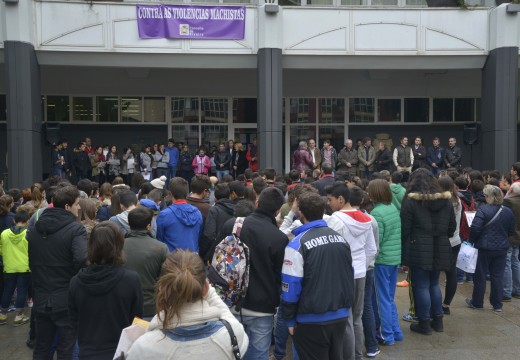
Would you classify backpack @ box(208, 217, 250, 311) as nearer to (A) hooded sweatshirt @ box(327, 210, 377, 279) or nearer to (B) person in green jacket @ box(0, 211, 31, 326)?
(A) hooded sweatshirt @ box(327, 210, 377, 279)

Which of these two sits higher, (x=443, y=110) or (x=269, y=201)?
(x=443, y=110)

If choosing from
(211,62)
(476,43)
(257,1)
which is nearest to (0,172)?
(211,62)

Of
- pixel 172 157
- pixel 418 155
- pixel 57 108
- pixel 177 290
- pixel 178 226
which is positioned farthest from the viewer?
pixel 57 108

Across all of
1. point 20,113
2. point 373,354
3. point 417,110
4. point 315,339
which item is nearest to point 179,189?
point 315,339

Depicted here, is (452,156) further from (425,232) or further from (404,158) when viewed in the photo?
(425,232)

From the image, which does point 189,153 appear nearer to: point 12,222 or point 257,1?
point 257,1

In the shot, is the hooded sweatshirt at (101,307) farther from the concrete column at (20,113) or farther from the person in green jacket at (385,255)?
the concrete column at (20,113)

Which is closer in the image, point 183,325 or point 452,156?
point 183,325

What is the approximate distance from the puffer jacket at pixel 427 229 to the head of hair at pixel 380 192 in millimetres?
333

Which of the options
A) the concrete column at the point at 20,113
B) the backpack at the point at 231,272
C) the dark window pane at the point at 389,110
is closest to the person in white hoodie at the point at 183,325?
the backpack at the point at 231,272

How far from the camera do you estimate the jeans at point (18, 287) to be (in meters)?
7.09

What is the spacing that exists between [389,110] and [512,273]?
11884 mm

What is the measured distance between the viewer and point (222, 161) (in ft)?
54.9

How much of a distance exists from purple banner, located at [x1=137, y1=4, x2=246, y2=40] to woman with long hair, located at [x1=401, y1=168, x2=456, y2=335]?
9.68m
